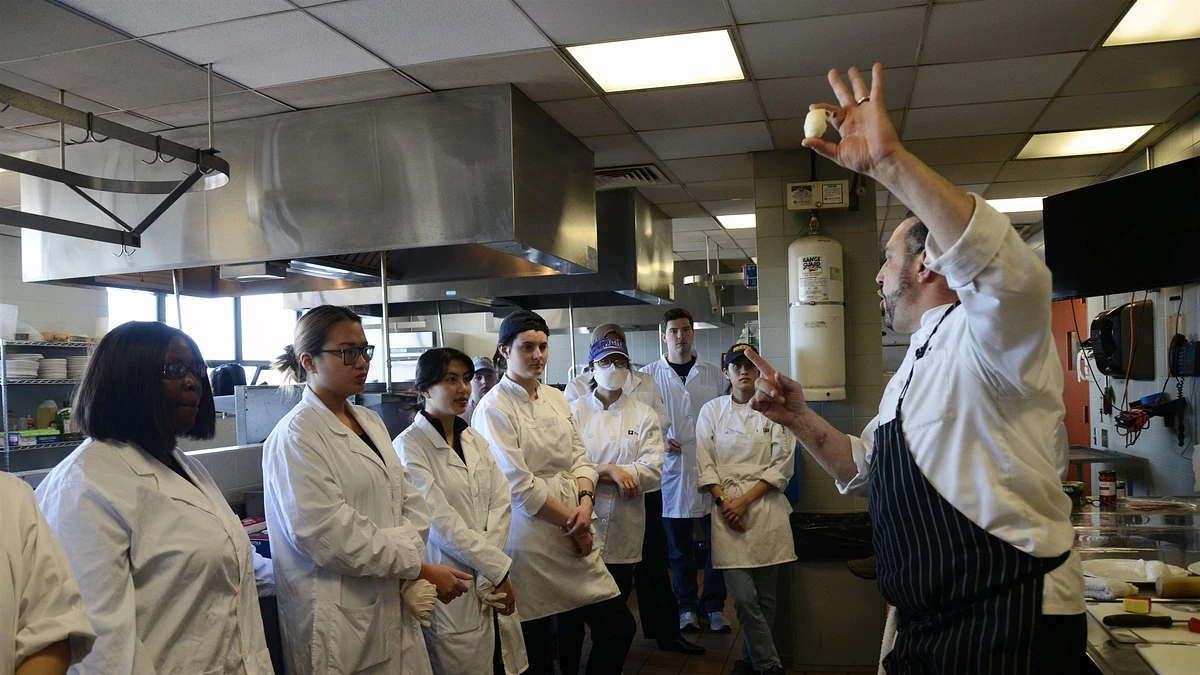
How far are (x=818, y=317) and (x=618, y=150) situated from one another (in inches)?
55.2

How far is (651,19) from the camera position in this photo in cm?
309

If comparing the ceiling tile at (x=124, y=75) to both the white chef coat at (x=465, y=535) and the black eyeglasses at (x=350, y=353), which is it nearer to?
the black eyeglasses at (x=350, y=353)

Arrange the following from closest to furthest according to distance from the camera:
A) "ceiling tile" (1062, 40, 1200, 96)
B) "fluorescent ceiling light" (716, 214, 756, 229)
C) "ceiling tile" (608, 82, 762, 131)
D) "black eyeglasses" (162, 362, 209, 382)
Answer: "black eyeglasses" (162, 362, 209, 382), "ceiling tile" (1062, 40, 1200, 96), "ceiling tile" (608, 82, 762, 131), "fluorescent ceiling light" (716, 214, 756, 229)

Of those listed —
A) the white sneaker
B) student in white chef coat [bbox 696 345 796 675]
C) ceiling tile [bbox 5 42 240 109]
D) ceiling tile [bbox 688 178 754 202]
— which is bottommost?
the white sneaker

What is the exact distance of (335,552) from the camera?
95.7 inches

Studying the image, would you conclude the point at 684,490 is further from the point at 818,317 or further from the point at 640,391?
the point at 818,317

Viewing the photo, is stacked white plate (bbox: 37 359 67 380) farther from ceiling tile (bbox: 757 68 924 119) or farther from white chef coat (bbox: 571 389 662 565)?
ceiling tile (bbox: 757 68 924 119)

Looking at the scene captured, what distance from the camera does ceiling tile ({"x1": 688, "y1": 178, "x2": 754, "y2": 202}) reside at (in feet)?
18.8

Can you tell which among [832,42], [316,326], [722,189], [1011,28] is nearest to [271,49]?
[316,326]

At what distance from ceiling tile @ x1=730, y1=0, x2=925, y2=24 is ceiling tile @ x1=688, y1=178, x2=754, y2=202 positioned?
2591 mm

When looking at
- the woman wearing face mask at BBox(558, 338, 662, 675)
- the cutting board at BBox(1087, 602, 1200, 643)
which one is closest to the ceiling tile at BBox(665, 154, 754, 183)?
the woman wearing face mask at BBox(558, 338, 662, 675)

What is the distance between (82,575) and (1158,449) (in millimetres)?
5386

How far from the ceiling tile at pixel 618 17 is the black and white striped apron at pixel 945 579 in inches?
68.0

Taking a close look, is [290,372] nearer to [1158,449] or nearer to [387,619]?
[387,619]
